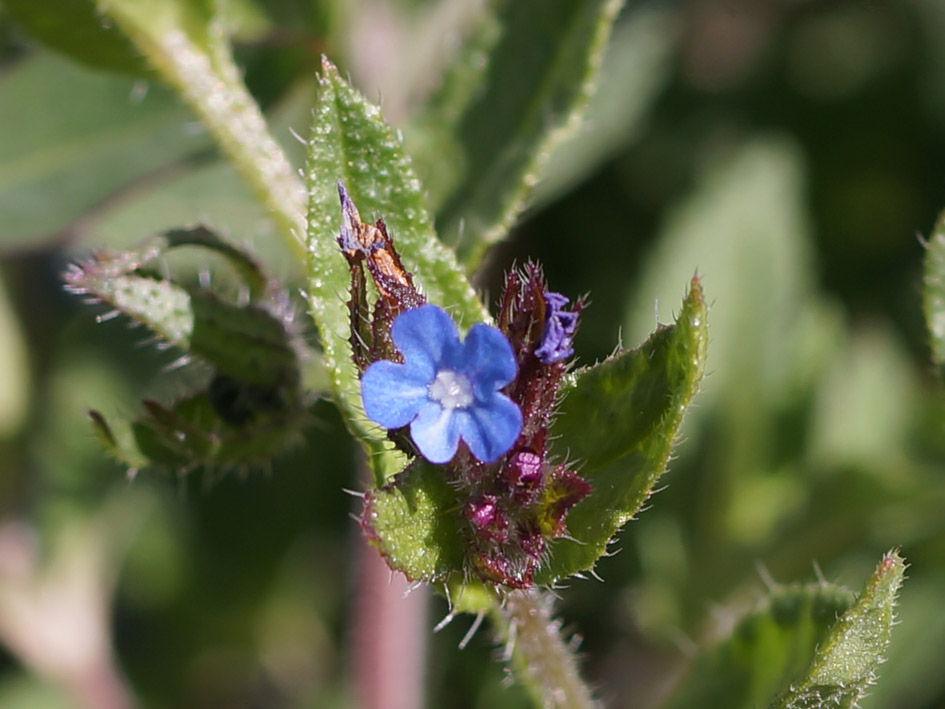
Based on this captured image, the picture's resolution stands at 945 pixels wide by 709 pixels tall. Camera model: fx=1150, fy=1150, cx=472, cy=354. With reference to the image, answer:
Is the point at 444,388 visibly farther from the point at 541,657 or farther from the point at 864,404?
the point at 864,404

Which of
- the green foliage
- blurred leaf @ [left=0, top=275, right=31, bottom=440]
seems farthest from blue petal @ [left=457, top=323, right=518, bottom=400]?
blurred leaf @ [left=0, top=275, right=31, bottom=440]

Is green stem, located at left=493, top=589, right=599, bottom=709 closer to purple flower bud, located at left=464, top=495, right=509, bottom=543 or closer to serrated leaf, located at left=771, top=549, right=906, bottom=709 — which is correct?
purple flower bud, located at left=464, top=495, right=509, bottom=543

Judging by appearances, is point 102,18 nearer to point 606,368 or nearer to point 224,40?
point 224,40

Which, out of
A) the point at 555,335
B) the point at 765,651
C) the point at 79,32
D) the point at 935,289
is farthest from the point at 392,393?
the point at 79,32

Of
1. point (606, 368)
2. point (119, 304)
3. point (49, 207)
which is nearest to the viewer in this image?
point (606, 368)

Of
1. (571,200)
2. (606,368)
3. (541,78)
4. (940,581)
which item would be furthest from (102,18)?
(940,581)
